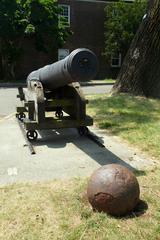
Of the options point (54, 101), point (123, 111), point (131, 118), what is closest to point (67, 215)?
point (54, 101)

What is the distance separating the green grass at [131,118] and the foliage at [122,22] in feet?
54.6

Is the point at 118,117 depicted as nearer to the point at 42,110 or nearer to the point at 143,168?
the point at 42,110

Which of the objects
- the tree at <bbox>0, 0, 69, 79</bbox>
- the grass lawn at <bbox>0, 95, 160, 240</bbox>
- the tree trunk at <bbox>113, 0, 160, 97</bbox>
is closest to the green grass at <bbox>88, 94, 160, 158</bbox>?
the tree trunk at <bbox>113, 0, 160, 97</bbox>

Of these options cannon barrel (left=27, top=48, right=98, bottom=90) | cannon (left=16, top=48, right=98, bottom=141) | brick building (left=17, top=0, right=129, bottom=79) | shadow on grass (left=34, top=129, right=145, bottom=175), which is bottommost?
brick building (left=17, top=0, right=129, bottom=79)

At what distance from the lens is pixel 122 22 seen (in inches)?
1073

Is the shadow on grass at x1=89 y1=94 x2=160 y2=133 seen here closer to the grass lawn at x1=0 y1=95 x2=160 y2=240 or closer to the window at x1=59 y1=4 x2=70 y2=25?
the grass lawn at x1=0 y1=95 x2=160 y2=240

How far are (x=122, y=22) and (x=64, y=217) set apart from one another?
24.9m

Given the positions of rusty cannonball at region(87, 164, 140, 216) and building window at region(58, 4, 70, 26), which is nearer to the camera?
rusty cannonball at region(87, 164, 140, 216)

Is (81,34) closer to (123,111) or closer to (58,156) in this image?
(123,111)

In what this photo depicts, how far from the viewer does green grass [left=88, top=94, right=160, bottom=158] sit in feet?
22.7

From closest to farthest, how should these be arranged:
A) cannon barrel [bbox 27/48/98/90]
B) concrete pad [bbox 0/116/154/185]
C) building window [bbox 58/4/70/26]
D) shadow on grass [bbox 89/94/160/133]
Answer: concrete pad [bbox 0/116/154/185], cannon barrel [bbox 27/48/98/90], shadow on grass [bbox 89/94/160/133], building window [bbox 58/4/70/26]

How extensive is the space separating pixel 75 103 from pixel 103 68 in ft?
78.4

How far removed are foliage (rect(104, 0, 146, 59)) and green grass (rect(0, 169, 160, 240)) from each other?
23836 mm

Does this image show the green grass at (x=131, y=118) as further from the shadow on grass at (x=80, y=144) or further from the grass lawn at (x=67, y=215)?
the grass lawn at (x=67, y=215)
